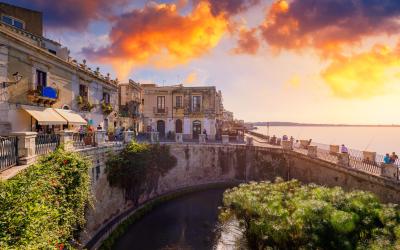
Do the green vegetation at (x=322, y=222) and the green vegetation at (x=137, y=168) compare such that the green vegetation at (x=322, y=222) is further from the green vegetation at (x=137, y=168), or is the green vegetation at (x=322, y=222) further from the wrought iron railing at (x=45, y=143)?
the green vegetation at (x=137, y=168)

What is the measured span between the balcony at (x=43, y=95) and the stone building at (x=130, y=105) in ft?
58.7

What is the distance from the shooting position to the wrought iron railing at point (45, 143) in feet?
38.3

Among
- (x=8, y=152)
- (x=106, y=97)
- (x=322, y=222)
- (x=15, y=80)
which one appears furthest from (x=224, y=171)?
(x=8, y=152)

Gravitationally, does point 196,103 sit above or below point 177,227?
above

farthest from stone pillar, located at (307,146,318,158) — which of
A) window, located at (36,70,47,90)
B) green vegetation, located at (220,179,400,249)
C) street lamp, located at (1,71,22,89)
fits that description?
street lamp, located at (1,71,22,89)

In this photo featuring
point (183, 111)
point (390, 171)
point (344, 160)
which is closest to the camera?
point (390, 171)

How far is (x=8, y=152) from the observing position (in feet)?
31.6

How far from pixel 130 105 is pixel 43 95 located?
22041 mm

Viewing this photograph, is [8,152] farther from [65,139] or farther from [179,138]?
[179,138]

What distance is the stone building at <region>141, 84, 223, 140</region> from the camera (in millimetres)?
38781

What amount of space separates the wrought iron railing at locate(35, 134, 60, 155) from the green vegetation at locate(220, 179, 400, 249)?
10.5 m

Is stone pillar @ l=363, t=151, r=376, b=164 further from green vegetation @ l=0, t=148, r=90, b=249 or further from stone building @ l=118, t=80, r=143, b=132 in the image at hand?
stone building @ l=118, t=80, r=143, b=132

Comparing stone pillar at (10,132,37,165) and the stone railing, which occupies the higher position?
stone pillar at (10,132,37,165)

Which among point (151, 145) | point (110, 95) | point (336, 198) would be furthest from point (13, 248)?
point (110, 95)
